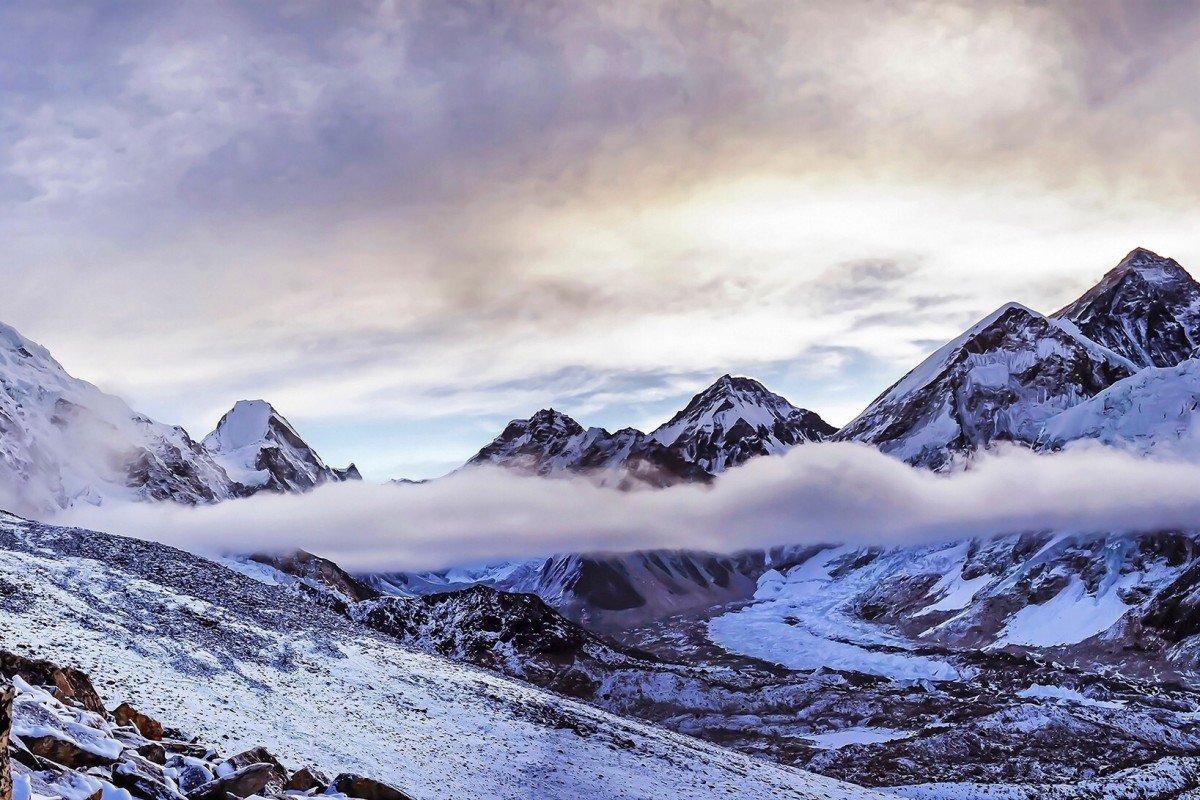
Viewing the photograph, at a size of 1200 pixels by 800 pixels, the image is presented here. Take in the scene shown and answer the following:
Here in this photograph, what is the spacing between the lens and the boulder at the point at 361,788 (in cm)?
3844

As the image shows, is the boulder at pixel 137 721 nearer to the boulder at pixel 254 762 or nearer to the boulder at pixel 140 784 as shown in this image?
the boulder at pixel 254 762

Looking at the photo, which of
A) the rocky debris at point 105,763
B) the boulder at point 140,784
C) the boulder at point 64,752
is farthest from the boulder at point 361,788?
the boulder at point 64,752

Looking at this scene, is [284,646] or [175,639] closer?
[175,639]

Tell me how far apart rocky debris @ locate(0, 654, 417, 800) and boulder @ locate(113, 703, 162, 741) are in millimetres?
63

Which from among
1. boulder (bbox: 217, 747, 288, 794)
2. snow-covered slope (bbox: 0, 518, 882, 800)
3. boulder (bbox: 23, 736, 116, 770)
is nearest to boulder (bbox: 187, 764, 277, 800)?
boulder (bbox: 217, 747, 288, 794)

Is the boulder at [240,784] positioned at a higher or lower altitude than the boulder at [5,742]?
lower

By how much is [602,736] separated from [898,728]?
12330 cm

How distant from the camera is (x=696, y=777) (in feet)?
235

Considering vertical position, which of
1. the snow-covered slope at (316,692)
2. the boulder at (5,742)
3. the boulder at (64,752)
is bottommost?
the snow-covered slope at (316,692)

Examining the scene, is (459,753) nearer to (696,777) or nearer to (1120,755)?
(696,777)

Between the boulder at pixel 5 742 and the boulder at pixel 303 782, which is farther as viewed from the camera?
the boulder at pixel 303 782

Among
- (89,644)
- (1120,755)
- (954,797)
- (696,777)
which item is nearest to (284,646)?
(89,644)

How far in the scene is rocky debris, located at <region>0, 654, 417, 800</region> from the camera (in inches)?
1001

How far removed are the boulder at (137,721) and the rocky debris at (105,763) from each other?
6cm
